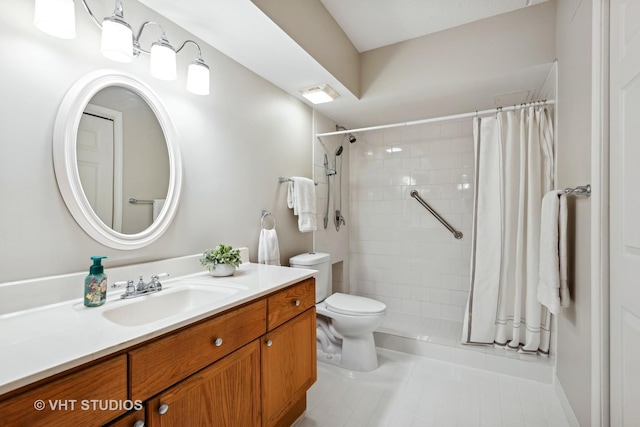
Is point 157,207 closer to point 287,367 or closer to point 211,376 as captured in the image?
point 211,376

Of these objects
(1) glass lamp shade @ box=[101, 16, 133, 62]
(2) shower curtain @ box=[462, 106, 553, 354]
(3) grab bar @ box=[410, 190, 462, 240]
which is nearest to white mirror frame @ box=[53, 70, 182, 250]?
(1) glass lamp shade @ box=[101, 16, 133, 62]

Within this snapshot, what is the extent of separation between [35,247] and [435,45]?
2.60 m

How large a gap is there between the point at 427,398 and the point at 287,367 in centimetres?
99

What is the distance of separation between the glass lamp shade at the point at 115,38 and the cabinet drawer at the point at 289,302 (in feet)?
3.76

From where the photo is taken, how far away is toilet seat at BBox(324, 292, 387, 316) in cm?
204

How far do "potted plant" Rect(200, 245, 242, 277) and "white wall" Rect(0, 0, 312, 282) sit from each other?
0.13 m

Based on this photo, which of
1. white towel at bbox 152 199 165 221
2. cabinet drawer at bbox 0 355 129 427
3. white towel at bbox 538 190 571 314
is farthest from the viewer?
white towel at bbox 538 190 571 314

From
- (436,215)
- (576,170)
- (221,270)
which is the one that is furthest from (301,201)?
(576,170)

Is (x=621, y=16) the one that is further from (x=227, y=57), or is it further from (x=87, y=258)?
(x=87, y=258)

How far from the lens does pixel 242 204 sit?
188cm

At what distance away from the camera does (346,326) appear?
2070 millimetres

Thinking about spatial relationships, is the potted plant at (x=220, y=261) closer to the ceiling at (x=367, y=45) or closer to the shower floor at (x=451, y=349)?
the ceiling at (x=367, y=45)

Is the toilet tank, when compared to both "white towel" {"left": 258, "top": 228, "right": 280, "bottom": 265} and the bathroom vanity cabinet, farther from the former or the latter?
the bathroom vanity cabinet

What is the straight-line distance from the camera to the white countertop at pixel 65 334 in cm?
62
